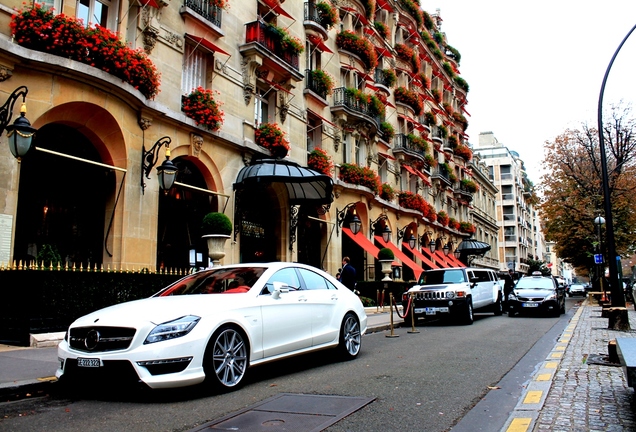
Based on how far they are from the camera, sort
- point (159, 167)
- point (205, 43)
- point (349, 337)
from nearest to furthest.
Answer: point (349, 337) < point (159, 167) < point (205, 43)

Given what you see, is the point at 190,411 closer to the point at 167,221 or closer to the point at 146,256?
the point at 146,256

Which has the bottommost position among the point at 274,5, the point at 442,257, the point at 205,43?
the point at 442,257

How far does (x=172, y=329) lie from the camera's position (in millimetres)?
5812

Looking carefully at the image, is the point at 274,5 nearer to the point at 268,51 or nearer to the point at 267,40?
the point at 267,40

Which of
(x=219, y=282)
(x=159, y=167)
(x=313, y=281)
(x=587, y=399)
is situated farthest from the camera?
(x=159, y=167)

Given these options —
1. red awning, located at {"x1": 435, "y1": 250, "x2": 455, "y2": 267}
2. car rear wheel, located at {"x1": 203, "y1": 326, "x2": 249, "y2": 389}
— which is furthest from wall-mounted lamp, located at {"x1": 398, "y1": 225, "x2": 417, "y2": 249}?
car rear wheel, located at {"x1": 203, "y1": 326, "x2": 249, "y2": 389}

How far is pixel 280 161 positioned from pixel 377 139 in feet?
44.1

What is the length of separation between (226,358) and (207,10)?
13987 millimetres

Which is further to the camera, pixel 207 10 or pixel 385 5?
pixel 385 5

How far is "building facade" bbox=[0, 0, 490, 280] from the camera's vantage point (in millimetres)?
11711

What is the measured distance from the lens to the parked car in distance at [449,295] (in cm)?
1596

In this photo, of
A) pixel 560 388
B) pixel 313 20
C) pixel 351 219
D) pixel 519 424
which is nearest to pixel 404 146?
pixel 351 219

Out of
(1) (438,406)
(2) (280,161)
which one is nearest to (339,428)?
(1) (438,406)

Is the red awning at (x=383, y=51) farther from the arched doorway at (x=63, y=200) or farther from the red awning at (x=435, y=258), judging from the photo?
the arched doorway at (x=63, y=200)
